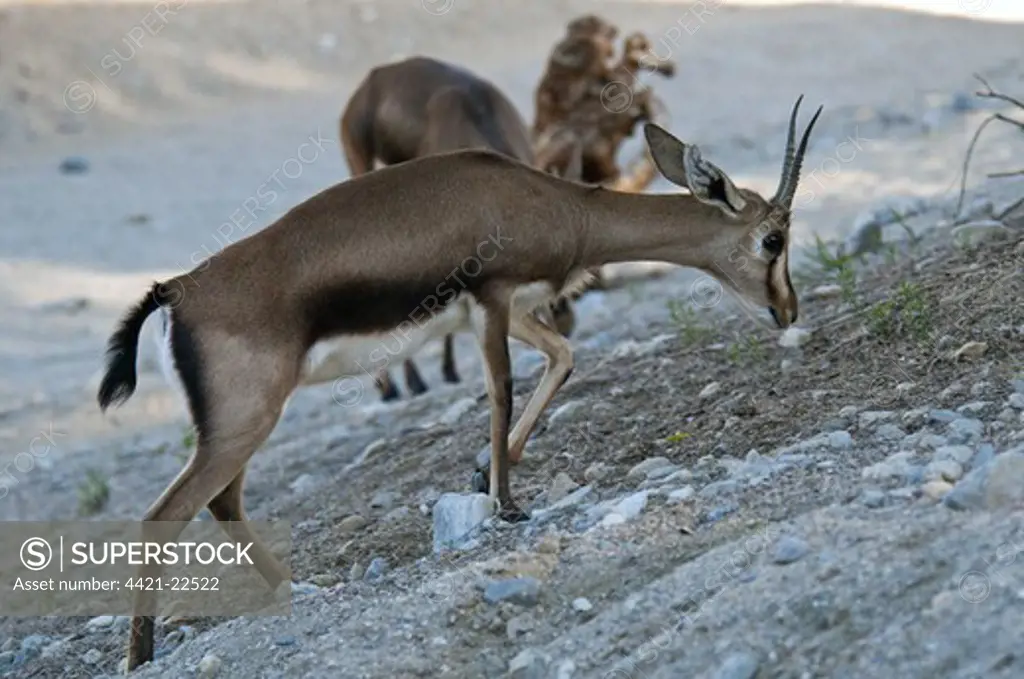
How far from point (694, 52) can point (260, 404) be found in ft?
45.7

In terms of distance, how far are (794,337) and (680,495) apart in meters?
1.80

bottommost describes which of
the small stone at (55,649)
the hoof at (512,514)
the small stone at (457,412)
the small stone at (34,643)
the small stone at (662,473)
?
the small stone at (34,643)

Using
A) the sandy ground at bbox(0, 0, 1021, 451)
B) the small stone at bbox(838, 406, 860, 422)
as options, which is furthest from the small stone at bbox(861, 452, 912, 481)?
the sandy ground at bbox(0, 0, 1021, 451)

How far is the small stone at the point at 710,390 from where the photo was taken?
23.5ft

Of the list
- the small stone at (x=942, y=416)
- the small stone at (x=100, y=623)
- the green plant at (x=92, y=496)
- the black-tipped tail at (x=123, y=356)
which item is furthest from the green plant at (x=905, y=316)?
the green plant at (x=92, y=496)

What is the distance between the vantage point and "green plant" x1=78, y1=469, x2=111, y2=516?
29.0 ft

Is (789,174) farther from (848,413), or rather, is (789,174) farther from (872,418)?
(872,418)

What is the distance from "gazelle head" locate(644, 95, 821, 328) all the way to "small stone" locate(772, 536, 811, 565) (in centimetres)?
212

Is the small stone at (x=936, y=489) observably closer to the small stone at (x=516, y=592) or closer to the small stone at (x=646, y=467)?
the small stone at (x=516, y=592)

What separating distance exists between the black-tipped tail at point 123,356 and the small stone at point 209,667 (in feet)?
3.59

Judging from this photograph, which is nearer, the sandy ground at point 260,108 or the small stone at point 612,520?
the small stone at point 612,520

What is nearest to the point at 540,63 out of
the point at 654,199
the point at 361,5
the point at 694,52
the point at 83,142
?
the point at 694,52

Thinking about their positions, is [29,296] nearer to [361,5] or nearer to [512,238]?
[512,238]

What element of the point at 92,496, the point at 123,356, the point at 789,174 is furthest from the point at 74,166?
the point at 789,174
